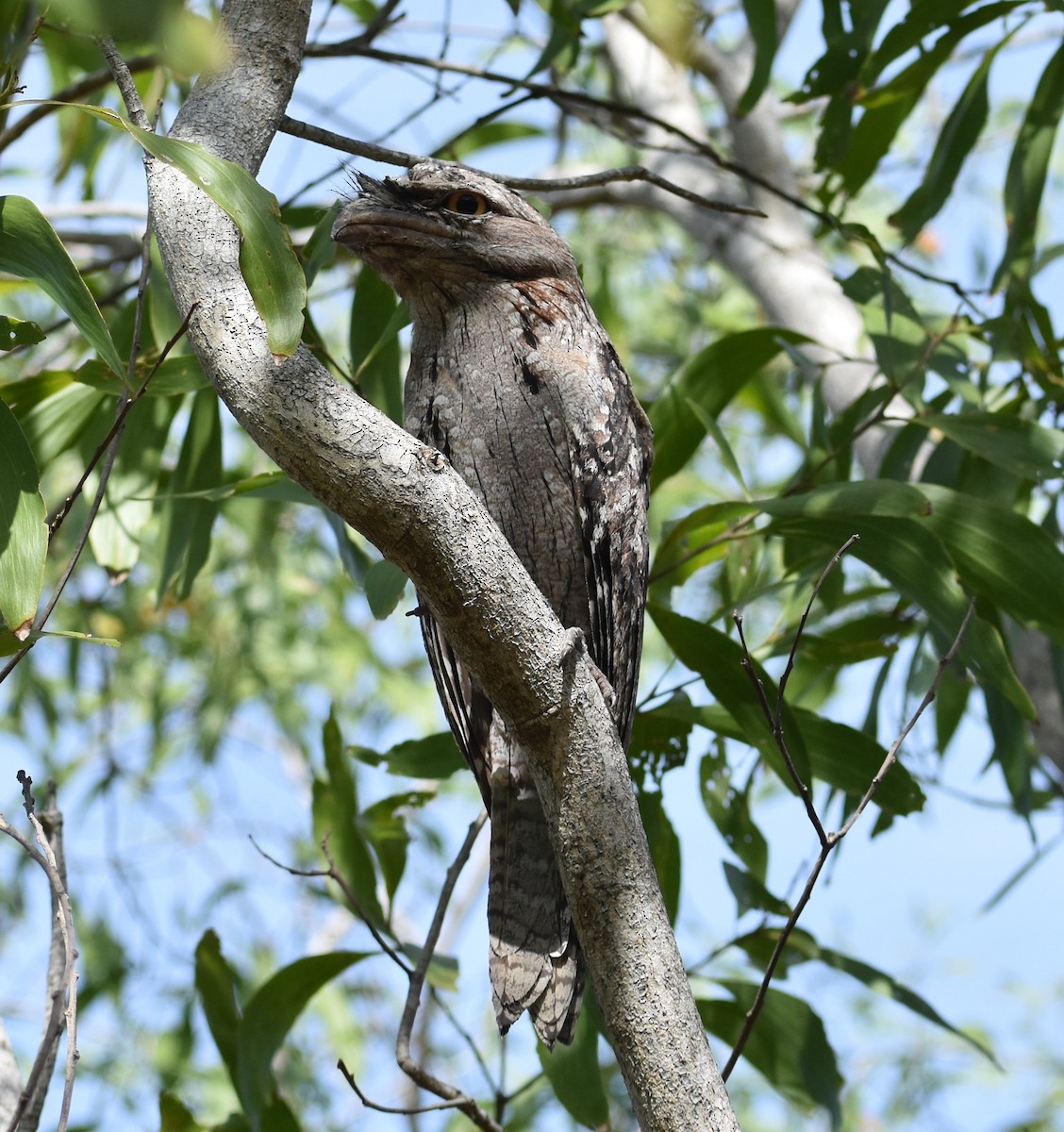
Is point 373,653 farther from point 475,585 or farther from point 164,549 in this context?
point 475,585

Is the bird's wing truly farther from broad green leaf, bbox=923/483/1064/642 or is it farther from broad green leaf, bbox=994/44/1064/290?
broad green leaf, bbox=994/44/1064/290

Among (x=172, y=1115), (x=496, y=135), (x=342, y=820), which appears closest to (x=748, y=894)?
(x=342, y=820)

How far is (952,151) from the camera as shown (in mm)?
2969

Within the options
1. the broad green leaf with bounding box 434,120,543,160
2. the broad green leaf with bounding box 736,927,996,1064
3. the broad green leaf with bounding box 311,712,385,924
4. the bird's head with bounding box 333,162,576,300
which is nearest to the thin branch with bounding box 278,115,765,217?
the bird's head with bounding box 333,162,576,300

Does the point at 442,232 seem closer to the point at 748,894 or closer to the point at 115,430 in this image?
the point at 115,430

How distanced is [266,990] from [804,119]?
4508mm

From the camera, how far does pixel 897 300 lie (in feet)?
8.92

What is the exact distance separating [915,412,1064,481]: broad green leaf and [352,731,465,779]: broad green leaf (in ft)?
3.88

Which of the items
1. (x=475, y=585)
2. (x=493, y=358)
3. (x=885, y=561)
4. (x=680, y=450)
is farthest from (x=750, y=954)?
(x=475, y=585)

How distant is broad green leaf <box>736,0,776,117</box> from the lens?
2807 millimetres

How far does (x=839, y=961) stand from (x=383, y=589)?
1.33 metres

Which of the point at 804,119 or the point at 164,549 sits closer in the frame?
the point at 164,549

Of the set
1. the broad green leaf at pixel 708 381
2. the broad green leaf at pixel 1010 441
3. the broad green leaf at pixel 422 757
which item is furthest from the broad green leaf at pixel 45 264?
the broad green leaf at pixel 1010 441

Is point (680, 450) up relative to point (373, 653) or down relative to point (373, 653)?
down
